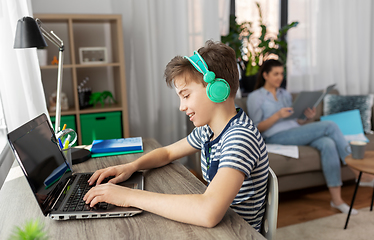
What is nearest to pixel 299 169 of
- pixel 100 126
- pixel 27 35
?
pixel 100 126

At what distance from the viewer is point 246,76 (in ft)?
11.0

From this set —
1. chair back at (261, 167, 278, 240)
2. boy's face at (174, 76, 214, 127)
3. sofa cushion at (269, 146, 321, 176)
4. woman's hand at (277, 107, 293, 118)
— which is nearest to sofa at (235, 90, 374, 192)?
sofa cushion at (269, 146, 321, 176)

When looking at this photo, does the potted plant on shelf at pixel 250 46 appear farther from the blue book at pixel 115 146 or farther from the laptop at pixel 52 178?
the laptop at pixel 52 178

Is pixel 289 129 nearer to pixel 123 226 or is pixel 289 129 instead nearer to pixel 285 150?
pixel 285 150

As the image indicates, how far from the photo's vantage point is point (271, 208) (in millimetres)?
1006

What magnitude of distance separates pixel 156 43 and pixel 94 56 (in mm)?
593

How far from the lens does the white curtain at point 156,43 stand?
9.81 ft

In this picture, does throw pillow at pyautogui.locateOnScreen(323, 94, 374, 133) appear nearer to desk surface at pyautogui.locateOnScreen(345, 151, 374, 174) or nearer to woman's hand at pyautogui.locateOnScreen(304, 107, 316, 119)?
woman's hand at pyautogui.locateOnScreen(304, 107, 316, 119)

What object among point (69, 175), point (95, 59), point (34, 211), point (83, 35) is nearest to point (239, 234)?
point (34, 211)

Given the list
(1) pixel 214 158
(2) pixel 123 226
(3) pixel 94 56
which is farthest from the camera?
(3) pixel 94 56

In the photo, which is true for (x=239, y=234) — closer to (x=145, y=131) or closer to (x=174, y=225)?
(x=174, y=225)

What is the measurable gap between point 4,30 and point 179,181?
1477 millimetres

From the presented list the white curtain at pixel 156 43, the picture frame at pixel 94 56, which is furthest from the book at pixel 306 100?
the picture frame at pixel 94 56

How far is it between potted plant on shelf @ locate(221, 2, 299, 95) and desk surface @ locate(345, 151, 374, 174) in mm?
1440
